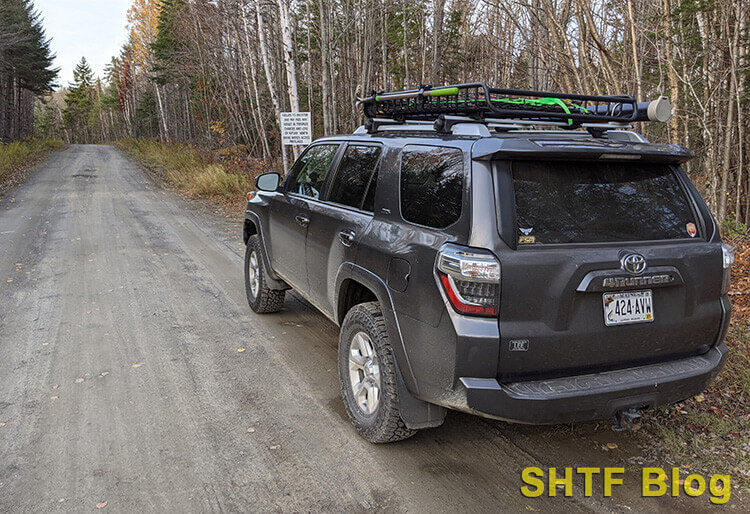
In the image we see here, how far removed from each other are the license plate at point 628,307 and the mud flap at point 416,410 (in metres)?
1.03

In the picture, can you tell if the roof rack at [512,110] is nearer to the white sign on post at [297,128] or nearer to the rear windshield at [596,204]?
the rear windshield at [596,204]

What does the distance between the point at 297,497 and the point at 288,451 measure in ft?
1.51

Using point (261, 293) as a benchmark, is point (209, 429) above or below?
below

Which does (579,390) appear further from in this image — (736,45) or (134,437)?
(736,45)

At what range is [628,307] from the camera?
2.70m

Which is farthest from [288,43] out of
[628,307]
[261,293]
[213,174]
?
[628,307]

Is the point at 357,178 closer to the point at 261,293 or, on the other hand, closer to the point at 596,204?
the point at 596,204

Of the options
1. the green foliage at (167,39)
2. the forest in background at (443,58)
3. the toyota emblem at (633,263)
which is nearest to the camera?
the toyota emblem at (633,263)

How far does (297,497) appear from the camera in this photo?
2855 millimetres

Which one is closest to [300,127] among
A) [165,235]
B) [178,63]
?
[165,235]

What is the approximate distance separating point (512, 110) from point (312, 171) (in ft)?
7.13

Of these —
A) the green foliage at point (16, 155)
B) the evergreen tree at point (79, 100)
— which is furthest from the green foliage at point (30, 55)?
the evergreen tree at point (79, 100)

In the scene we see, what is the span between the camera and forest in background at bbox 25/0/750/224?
287 inches

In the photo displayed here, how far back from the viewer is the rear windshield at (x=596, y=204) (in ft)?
8.82
